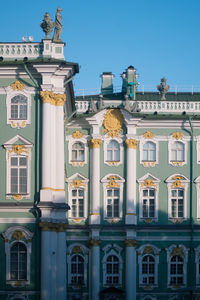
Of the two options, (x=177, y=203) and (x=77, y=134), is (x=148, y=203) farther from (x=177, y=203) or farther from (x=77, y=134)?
(x=77, y=134)

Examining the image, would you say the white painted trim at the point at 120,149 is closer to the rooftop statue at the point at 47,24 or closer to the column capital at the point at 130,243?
the column capital at the point at 130,243

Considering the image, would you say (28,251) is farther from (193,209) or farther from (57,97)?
(193,209)

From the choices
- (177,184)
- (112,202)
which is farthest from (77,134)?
(177,184)

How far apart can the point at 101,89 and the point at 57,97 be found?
18438mm

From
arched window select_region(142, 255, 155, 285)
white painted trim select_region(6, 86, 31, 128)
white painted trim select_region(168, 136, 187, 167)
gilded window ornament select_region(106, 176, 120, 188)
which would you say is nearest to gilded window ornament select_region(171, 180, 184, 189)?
white painted trim select_region(168, 136, 187, 167)

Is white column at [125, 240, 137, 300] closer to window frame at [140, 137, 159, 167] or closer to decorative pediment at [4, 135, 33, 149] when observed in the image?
window frame at [140, 137, 159, 167]

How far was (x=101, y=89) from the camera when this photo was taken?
63.1 metres

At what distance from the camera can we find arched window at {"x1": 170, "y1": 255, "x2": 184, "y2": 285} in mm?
56972

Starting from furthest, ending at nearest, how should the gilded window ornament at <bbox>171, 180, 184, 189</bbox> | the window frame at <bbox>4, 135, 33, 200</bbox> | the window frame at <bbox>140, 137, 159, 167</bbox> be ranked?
the window frame at <bbox>140, 137, 159, 167</bbox>, the gilded window ornament at <bbox>171, 180, 184, 189</bbox>, the window frame at <bbox>4, 135, 33, 200</bbox>

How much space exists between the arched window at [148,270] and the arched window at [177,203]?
323cm

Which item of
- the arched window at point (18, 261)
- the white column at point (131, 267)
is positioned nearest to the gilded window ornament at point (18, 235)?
the arched window at point (18, 261)

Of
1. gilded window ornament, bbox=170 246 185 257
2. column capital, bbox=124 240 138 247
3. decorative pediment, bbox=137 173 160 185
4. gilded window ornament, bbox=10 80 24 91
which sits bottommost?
gilded window ornament, bbox=170 246 185 257

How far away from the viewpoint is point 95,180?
57.1 metres

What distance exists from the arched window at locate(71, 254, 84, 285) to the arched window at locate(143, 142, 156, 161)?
7.91 meters
